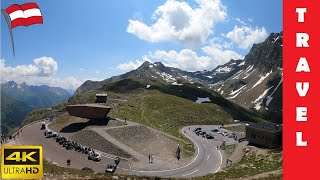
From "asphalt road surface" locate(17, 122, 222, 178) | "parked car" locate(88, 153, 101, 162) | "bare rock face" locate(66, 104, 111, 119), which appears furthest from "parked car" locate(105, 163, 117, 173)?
"bare rock face" locate(66, 104, 111, 119)

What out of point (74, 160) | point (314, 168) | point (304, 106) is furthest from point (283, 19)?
point (74, 160)

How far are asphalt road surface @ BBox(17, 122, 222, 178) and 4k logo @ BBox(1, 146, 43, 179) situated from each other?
120ft

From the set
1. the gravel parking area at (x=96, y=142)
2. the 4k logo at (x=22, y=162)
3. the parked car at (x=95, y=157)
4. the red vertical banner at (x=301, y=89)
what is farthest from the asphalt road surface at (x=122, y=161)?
the 4k logo at (x=22, y=162)

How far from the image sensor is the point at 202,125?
15762 centimetres

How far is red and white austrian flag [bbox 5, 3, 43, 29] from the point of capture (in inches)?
1208

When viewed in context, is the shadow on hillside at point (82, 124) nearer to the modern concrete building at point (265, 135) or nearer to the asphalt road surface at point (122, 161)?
the asphalt road surface at point (122, 161)

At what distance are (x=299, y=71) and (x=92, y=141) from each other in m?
67.1

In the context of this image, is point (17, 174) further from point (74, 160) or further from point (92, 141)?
point (92, 141)

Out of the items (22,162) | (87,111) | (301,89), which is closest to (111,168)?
(22,162)

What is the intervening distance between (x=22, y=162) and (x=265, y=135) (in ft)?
248

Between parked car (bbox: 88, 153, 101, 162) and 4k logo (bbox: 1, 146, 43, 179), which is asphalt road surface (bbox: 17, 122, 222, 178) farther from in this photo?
4k logo (bbox: 1, 146, 43, 179)

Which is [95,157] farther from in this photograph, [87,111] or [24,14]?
[24,14]

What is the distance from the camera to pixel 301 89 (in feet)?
115

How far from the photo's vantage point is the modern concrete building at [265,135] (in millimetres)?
90375
